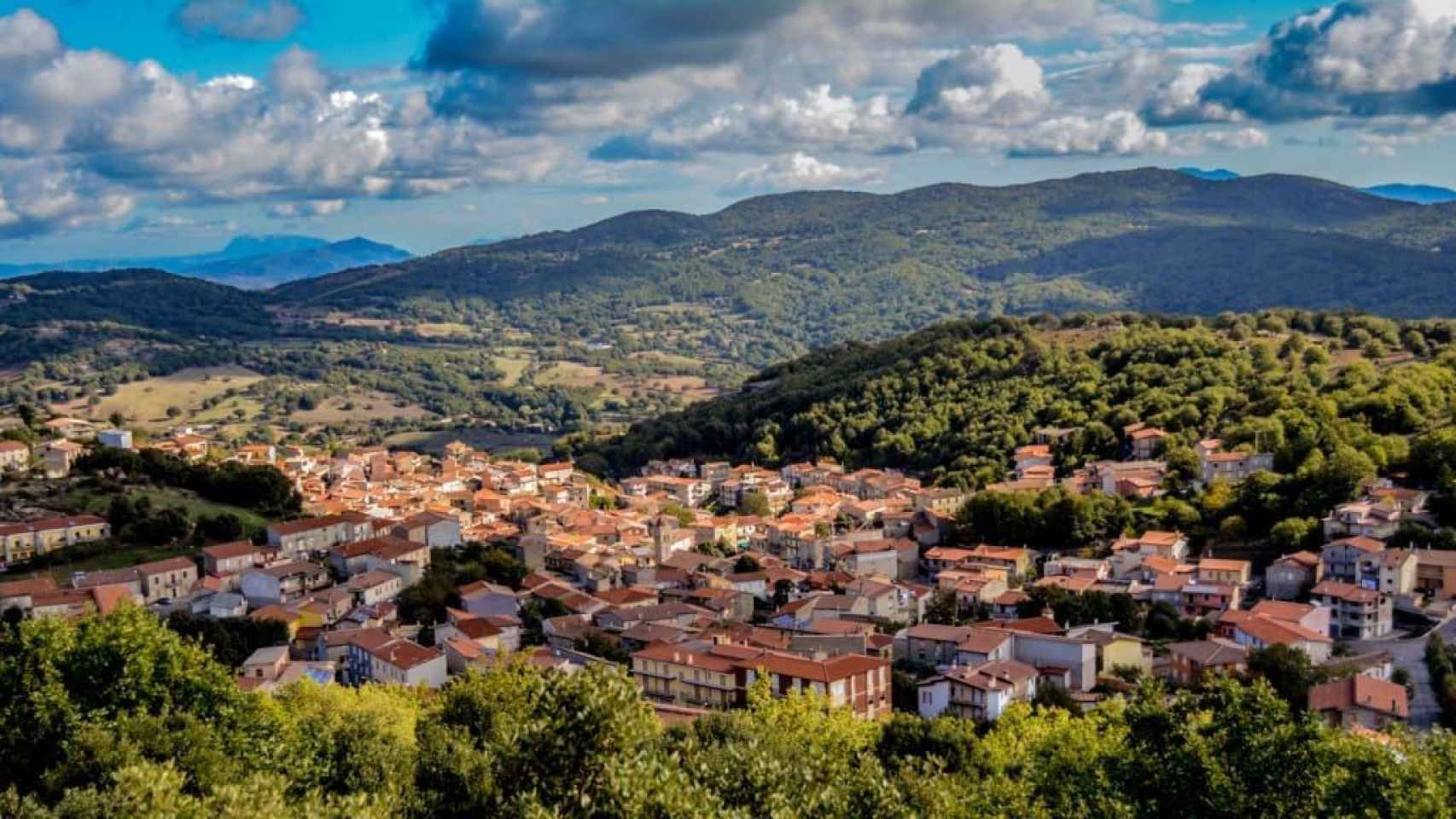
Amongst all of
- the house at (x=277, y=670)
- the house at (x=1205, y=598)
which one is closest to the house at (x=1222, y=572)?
the house at (x=1205, y=598)

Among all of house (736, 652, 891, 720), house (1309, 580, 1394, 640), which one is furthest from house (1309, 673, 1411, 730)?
house (736, 652, 891, 720)

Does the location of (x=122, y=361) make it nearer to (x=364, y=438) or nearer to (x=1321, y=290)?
(x=364, y=438)

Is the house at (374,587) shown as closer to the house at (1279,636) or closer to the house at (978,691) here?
the house at (978,691)

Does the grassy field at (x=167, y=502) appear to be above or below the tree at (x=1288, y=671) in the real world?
above

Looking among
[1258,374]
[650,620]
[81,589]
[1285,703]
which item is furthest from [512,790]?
[1258,374]

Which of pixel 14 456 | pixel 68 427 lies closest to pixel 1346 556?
pixel 14 456

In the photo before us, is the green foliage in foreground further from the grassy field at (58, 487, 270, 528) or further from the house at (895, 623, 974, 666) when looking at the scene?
the grassy field at (58, 487, 270, 528)

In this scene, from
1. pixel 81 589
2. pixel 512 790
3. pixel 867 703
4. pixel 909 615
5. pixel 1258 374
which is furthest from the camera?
pixel 1258 374
